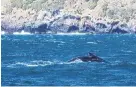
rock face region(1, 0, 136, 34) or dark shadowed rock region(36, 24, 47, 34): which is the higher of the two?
rock face region(1, 0, 136, 34)

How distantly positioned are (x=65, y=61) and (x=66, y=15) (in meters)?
0.81

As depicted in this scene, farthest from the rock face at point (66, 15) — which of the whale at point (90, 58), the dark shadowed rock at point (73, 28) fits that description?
the whale at point (90, 58)

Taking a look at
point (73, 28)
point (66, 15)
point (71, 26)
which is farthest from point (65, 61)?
point (73, 28)

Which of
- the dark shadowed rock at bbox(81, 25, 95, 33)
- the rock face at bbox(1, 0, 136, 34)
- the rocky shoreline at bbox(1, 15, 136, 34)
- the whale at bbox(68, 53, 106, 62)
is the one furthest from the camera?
the dark shadowed rock at bbox(81, 25, 95, 33)

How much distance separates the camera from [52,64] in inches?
232

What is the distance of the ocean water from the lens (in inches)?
217

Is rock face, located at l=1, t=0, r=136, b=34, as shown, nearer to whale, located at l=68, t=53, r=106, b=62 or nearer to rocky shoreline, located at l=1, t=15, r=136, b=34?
rocky shoreline, located at l=1, t=15, r=136, b=34

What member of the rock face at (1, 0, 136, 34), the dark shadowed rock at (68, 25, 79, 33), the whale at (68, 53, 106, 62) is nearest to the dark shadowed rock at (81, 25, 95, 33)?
the rock face at (1, 0, 136, 34)

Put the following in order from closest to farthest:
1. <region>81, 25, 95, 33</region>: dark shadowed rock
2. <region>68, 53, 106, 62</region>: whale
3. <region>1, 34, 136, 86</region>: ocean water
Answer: <region>1, 34, 136, 86</region>: ocean water < <region>68, 53, 106, 62</region>: whale < <region>81, 25, 95, 33</region>: dark shadowed rock

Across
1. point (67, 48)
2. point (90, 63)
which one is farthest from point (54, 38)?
point (90, 63)

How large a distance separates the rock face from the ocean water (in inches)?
8.6

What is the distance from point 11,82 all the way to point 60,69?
2.07ft

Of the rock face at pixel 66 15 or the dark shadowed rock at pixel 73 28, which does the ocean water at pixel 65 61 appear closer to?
the rock face at pixel 66 15

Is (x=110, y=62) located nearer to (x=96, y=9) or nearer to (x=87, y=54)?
(x=87, y=54)
